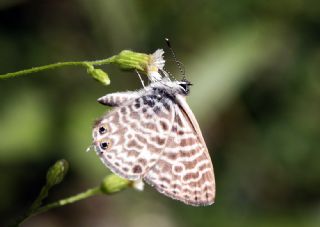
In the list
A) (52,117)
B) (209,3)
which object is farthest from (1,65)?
(209,3)

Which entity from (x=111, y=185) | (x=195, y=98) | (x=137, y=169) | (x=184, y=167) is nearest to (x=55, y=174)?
(x=111, y=185)

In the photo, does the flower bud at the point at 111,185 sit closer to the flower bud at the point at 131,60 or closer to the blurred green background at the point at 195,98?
the flower bud at the point at 131,60

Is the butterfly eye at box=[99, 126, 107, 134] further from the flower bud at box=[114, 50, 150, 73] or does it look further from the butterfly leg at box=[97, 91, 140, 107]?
the flower bud at box=[114, 50, 150, 73]

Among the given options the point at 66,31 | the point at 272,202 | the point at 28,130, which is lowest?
→ the point at 272,202

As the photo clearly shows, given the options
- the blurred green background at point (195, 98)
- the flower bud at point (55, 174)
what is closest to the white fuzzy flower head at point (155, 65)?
the flower bud at point (55, 174)

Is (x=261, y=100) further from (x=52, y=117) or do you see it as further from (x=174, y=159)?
(x=174, y=159)
